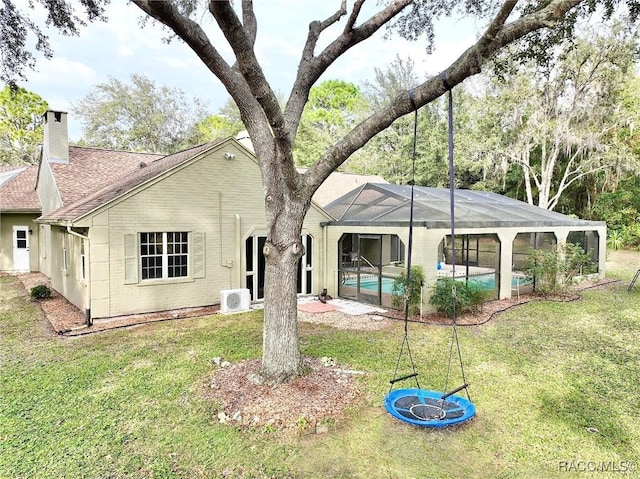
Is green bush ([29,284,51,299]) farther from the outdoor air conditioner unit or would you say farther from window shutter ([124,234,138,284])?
the outdoor air conditioner unit

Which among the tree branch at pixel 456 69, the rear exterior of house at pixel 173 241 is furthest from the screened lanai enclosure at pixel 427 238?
the tree branch at pixel 456 69

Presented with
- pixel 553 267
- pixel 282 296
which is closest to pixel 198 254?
pixel 282 296

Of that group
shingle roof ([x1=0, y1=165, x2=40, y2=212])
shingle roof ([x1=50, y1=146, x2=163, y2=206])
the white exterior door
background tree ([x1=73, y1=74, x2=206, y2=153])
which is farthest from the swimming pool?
background tree ([x1=73, y1=74, x2=206, y2=153])

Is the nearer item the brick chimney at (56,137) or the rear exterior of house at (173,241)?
the rear exterior of house at (173,241)

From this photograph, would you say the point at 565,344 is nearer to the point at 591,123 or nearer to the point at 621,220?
the point at 591,123

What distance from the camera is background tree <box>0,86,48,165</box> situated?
92.0ft

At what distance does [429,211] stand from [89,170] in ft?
37.6

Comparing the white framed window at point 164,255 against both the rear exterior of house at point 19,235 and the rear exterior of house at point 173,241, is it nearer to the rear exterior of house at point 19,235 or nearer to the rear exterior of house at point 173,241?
the rear exterior of house at point 173,241

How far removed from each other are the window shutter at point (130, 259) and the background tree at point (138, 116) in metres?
25.6

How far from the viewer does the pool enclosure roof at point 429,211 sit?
10086 mm

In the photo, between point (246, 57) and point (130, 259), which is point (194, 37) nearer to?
point (246, 57)

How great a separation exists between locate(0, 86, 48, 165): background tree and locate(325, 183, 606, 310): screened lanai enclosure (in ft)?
91.5

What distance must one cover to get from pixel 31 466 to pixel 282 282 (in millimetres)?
3071

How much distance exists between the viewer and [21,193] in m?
17.2
